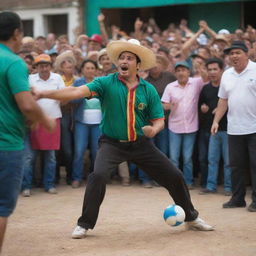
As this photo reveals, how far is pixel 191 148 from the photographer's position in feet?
33.1

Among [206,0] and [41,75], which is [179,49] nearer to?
[41,75]

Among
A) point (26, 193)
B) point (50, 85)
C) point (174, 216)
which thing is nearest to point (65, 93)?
point (174, 216)

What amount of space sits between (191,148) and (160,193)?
919 mm

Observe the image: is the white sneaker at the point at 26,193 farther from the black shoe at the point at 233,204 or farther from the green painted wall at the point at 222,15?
the green painted wall at the point at 222,15

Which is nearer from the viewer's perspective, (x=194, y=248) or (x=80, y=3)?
(x=194, y=248)

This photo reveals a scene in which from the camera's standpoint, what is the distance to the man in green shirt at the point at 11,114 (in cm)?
498

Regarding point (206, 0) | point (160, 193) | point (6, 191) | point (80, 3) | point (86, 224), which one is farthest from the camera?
point (80, 3)

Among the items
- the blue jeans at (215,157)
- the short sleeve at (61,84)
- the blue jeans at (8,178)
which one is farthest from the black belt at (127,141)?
the short sleeve at (61,84)

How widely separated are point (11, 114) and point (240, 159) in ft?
13.6

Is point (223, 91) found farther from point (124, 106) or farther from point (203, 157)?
point (124, 106)

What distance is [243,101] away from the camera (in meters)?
8.24

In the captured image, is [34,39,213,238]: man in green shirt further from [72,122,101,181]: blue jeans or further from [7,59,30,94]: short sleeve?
[72,122,101,181]: blue jeans

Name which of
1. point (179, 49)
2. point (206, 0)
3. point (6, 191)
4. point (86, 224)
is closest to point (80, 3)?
point (206, 0)

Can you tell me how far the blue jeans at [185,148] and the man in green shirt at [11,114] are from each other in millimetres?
5097
